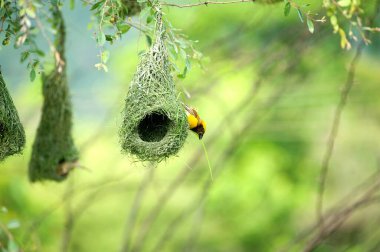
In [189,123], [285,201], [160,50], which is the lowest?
[189,123]

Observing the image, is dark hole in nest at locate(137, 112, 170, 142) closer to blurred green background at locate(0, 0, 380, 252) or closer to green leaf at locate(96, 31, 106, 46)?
green leaf at locate(96, 31, 106, 46)

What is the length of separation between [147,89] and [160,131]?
27cm

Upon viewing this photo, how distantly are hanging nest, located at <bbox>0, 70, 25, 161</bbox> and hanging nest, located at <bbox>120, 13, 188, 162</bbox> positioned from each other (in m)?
0.40

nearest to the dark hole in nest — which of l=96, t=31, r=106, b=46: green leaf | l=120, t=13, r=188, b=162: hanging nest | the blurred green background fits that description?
l=120, t=13, r=188, b=162: hanging nest

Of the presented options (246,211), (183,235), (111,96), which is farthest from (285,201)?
(111,96)

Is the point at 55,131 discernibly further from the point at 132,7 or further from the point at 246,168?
the point at 246,168

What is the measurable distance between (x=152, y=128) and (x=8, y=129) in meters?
0.57

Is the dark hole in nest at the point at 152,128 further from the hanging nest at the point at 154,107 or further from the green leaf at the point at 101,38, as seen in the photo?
the green leaf at the point at 101,38

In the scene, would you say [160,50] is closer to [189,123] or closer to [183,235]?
[189,123]

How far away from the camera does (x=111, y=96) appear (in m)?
7.31

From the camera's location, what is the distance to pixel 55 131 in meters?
3.69

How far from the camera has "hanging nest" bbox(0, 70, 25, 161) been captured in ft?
8.70

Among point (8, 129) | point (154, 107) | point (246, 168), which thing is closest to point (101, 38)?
point (154, 107)

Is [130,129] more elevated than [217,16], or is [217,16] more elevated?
[217,16]
